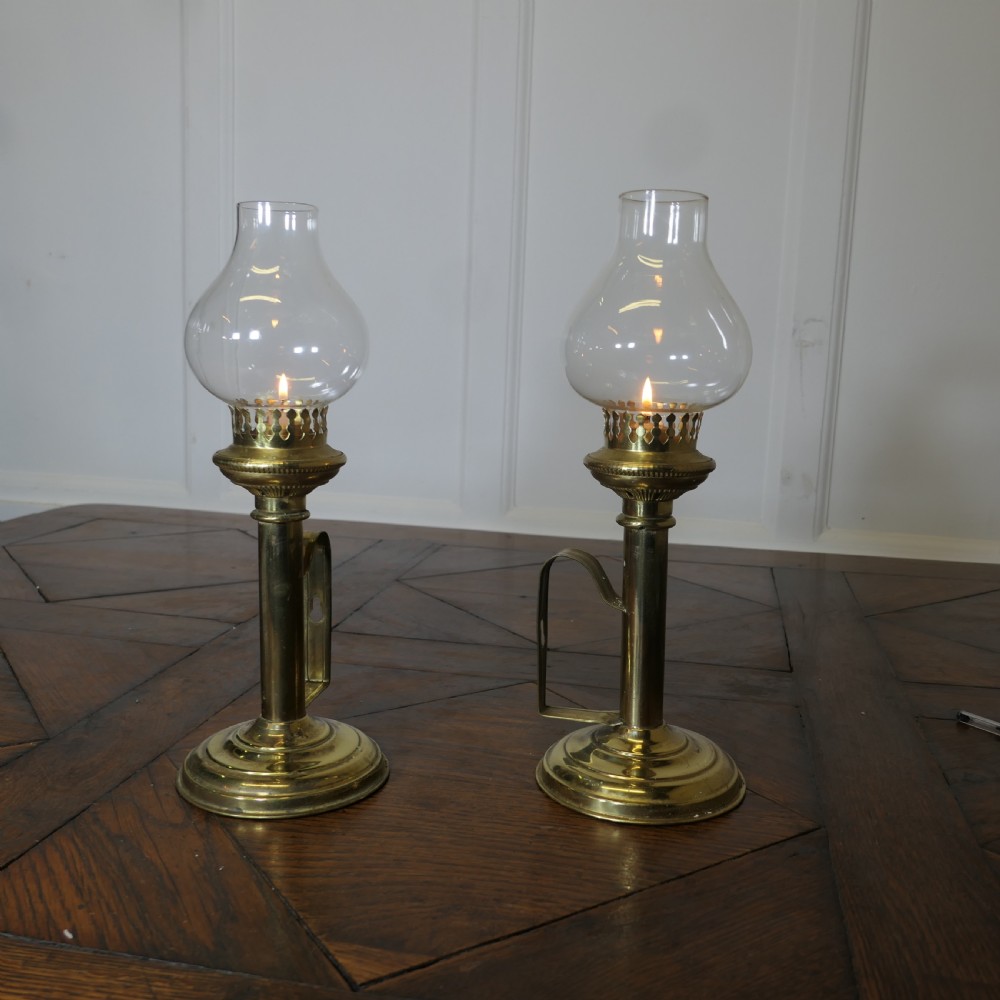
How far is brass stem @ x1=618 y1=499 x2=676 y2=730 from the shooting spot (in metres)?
0.60

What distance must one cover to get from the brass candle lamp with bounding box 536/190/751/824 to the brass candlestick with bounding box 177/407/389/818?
4.7 inches

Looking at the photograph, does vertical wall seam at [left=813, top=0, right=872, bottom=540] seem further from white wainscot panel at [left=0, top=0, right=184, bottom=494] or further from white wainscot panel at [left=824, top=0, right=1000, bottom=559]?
white wainscot panel at [left=0, top=0, right=184, bottom=494]

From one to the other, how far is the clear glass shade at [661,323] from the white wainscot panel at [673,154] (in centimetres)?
157

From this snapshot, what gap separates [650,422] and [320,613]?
0.23m

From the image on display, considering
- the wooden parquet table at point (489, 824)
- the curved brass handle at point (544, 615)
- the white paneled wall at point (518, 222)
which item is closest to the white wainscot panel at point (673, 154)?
the white paneled wall at point (518, 222)

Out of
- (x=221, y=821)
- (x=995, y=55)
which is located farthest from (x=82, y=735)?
(x=995, y=55)

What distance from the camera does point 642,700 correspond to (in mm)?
603

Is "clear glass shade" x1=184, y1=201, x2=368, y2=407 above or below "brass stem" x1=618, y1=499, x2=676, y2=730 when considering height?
above

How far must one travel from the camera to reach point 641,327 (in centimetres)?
55

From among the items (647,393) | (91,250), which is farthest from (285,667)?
(91,250)

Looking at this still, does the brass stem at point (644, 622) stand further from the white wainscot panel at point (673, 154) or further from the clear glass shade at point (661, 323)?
the white wainscot panel at point (673, 154)

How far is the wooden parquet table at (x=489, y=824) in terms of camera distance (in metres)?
0.42

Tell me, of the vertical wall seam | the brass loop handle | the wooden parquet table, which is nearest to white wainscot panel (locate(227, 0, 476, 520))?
the vertical wall seam

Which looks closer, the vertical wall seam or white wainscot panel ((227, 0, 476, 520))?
the vertical wall seam
